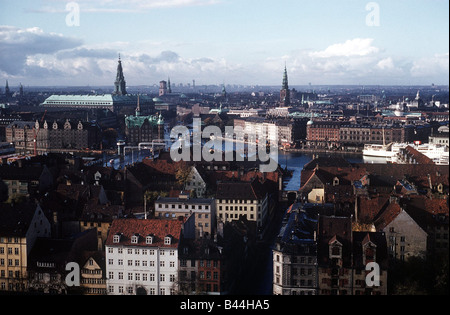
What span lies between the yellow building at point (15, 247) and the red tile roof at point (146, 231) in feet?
3.80

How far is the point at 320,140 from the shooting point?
34.2 meters

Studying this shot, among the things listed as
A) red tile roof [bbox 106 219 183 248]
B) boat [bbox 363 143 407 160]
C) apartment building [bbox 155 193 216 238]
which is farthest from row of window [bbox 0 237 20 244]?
boat [bbox 363 143 407 160]

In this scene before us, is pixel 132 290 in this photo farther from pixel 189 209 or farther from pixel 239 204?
pixel 239 204

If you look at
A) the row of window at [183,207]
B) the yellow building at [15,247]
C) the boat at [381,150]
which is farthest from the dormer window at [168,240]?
the boat at [381,150]

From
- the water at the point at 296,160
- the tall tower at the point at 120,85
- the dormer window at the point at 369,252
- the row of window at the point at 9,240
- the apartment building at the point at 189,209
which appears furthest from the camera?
the tall tower at the point at 120,85

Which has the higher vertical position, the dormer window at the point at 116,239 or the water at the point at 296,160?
the dormer window at the point at 116,239

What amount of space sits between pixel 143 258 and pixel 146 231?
375mm

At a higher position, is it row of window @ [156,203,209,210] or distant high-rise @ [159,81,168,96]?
distant high-rise @ [159,81,168,96]

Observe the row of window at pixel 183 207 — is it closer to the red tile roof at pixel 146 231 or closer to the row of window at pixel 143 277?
the red tile roof at pixel 146 231

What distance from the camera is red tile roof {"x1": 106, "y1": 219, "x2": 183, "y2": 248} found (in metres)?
8.11

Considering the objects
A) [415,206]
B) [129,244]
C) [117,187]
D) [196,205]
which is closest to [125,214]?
[196,205]

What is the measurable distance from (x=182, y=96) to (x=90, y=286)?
5553 cm

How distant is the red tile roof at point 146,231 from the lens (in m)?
8.11

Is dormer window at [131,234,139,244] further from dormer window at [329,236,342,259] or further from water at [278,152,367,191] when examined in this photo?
water at [278,152,367,191]
